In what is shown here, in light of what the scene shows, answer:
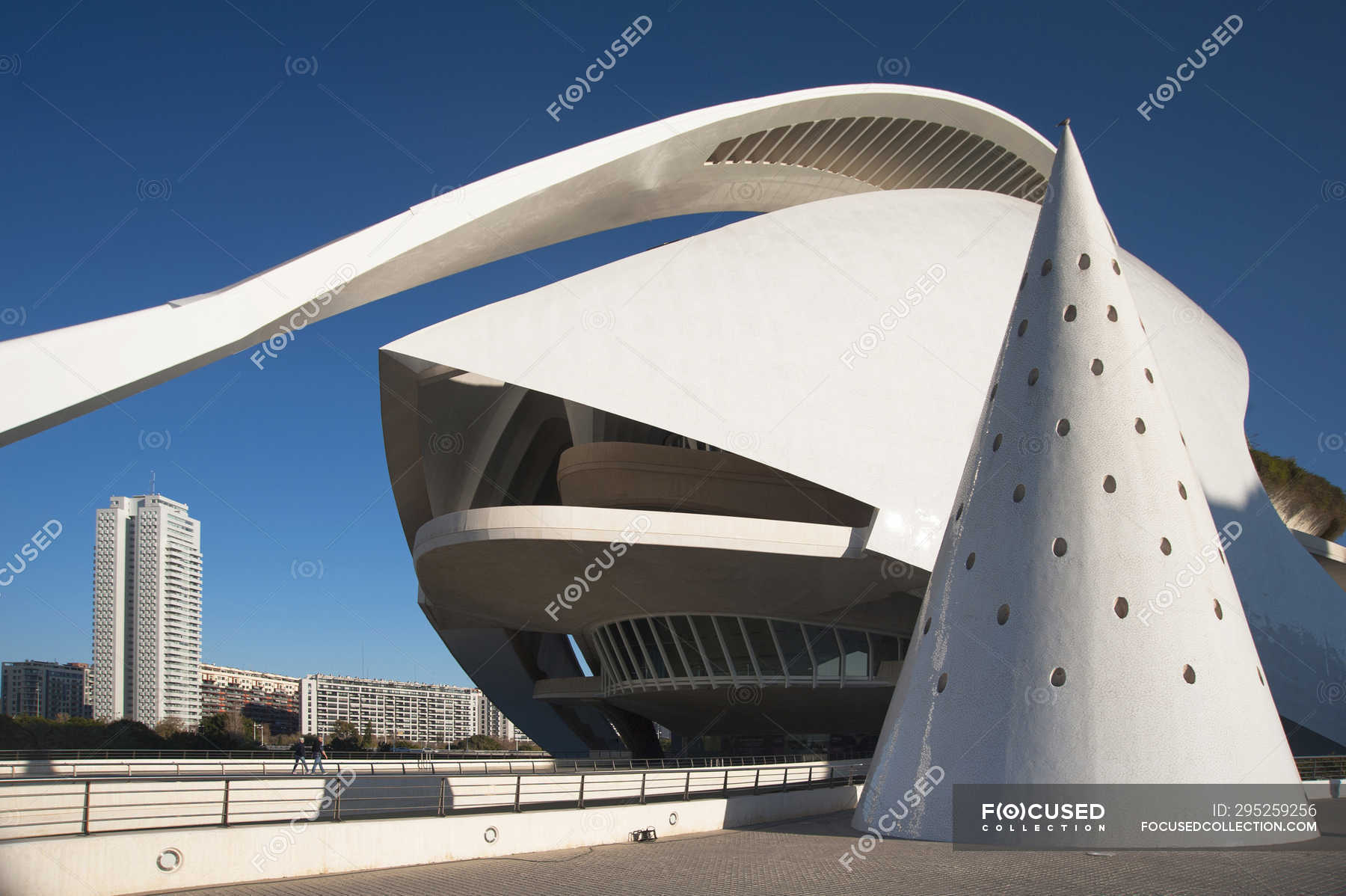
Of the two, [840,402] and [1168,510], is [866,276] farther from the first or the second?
[1168,510]

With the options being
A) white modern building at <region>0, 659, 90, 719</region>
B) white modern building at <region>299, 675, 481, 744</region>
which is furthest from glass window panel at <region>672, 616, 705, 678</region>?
white modern building at <region>299, 675, 481, 744</region>

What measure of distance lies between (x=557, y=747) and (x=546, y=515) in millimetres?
18287

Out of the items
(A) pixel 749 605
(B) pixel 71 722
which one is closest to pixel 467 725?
(B) pixel 71 722

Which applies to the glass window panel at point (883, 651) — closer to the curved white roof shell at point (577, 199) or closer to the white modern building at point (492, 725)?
the curved white roof shell at point (577, 199)

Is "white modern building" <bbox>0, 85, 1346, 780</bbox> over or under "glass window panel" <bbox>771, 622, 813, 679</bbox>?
over

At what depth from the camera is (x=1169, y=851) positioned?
7.77 meters

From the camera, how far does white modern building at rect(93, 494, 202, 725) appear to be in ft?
166

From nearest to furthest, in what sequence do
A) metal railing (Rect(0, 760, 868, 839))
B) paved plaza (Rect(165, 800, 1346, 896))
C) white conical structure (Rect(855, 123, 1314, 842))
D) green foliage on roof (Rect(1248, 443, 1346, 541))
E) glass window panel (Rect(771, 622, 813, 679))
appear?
paved plaza (Rect(165, 800, 1346, 896))
metal railing (Rect(0, 760, 868, 839))
white conical structure (Rect(855, 123, 1314, 842))
glass window panel (Rect(771, 622, 813, 679))
green foliage on roof (Rect(1248, 443, 1346, 541))

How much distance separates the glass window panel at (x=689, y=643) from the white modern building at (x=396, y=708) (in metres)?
63.5

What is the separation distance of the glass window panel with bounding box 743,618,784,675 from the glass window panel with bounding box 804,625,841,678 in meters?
0.85

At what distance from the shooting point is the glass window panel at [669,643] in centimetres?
2358

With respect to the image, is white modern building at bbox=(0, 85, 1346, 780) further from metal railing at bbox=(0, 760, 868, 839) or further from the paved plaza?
the paved plaza

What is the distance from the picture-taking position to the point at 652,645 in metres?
24.5

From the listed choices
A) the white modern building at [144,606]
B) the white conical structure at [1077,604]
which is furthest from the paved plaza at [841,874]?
the white modern building at [144,606]
